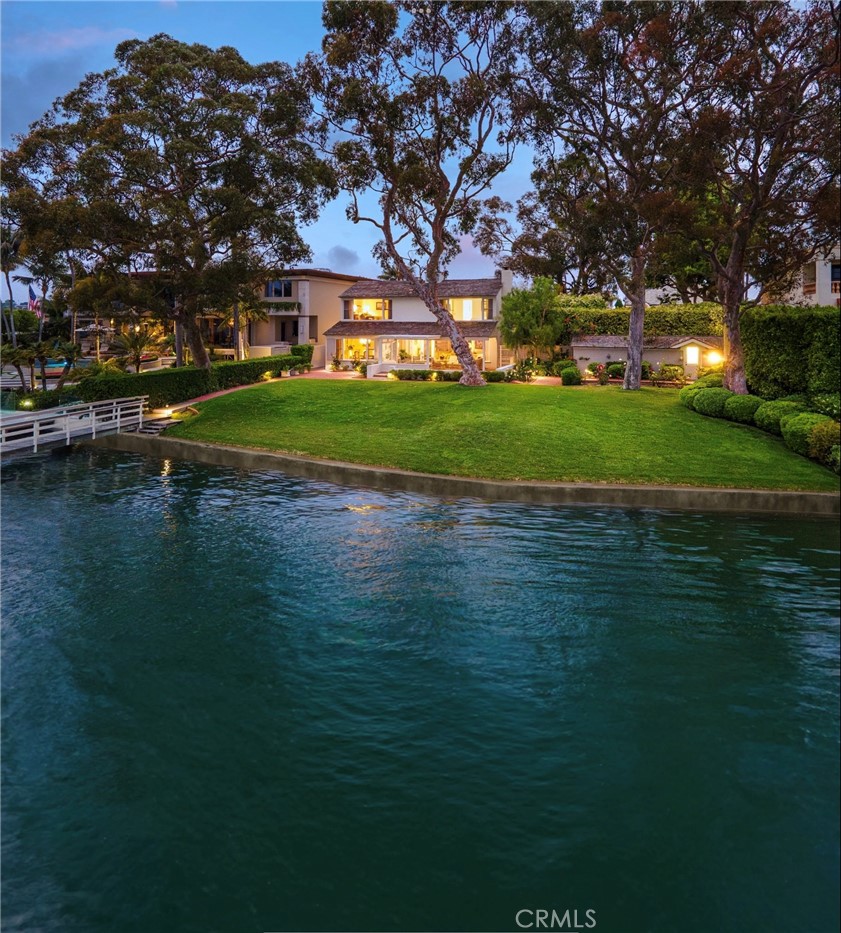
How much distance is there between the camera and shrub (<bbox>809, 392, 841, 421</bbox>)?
27.9 meters

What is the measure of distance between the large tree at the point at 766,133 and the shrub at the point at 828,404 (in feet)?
24.4

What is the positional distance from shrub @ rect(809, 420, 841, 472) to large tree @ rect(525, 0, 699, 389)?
14.1 m

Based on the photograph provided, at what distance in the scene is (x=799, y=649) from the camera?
1303 centimetres

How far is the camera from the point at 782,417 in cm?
3019

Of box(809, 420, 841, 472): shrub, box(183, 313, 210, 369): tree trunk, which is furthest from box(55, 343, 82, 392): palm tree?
box(809, 420, 841, 472): shrub

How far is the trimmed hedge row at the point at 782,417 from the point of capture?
26297 millimetres

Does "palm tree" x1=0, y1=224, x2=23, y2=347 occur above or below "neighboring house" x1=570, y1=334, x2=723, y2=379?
above

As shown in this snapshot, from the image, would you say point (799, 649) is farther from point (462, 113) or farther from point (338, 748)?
point (462, 113)

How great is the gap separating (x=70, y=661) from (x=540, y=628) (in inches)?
337

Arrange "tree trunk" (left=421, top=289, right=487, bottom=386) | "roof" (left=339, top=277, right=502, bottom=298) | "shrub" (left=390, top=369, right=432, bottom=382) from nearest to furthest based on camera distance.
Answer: "tree trunk" (left=421, top=289, right=487, bottom=386) → "shrub" (left=390, top=369, right=432, bottom=382) → "roof" (left=339, top=277, right=502, bottom=298)

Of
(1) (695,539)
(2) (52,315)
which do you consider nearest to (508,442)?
(1) (695,539)

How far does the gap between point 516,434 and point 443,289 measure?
3394 centimetres

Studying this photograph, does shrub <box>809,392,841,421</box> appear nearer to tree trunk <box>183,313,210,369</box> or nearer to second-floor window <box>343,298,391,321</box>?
Answer: tree trunk <box>183,313,210,369</box>

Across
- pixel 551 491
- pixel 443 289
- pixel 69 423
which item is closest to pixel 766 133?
pixel 551 491
